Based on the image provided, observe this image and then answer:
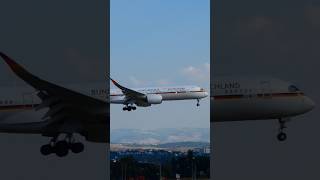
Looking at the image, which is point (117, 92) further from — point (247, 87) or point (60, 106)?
point (247, 87)

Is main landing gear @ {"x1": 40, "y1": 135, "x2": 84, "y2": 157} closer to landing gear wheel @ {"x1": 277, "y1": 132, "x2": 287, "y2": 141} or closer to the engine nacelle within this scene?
the engine nacelle

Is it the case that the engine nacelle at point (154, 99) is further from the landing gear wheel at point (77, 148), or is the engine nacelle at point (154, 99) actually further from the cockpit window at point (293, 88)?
the cockpit window at point (293, 88)

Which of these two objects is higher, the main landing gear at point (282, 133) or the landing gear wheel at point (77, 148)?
the main landing gear at point (282, 133)

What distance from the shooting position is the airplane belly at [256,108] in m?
17.7

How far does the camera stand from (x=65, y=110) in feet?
56.4

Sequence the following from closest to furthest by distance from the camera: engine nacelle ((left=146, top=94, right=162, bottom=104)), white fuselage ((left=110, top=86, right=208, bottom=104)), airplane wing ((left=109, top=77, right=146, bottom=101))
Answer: white fuselage ((left=110, top=86, right=208, bottom=104)) → airplane wing ((left=109, top=77, right=146, bottom=101)) → engine nacelle ((left=146, top=94, right=162, bottom=104))

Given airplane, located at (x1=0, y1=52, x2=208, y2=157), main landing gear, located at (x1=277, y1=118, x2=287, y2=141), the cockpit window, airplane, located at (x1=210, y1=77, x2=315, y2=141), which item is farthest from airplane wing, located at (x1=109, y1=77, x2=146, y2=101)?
the cockpit window

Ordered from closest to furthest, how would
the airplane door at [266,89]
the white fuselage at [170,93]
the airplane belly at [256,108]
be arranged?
1. the white fuselage at [170,93]
2. the airplane door at [266,89]
3. the airplane belly at [256,108]

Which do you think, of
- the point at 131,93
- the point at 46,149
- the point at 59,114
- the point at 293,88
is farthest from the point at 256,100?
the point at 46,149

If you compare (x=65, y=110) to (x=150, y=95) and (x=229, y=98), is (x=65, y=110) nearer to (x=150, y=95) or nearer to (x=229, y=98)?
(x=150, y=95)

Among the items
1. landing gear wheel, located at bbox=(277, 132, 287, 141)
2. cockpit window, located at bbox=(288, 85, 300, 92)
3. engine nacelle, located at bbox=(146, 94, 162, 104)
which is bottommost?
landing gear wheel, located at bbox=(277, 132, 287, 141)

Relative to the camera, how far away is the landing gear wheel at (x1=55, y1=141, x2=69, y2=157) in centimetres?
1708

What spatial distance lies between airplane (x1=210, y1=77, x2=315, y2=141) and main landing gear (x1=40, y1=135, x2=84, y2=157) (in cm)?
394

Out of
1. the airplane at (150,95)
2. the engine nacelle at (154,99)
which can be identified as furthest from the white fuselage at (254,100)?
the engine nacelle at (154,99)
